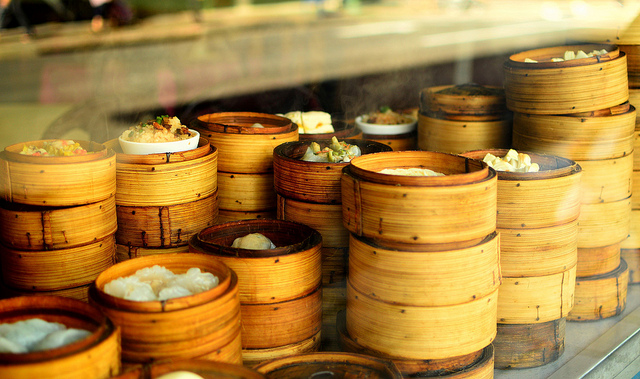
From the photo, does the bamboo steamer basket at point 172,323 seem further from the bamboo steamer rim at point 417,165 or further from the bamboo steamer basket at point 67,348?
the bamboo steamer rim at point 417,165

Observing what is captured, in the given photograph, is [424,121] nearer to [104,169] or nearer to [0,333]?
[104,169]

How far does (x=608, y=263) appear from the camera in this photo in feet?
12.1

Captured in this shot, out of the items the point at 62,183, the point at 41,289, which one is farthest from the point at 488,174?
the point at 41,289

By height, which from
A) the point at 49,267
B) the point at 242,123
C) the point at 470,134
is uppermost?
the point at 242,123

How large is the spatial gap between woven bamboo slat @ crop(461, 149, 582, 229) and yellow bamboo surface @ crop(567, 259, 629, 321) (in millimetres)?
834

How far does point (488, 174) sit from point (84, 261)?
1863mm

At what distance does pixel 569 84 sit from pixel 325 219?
1.57 metres

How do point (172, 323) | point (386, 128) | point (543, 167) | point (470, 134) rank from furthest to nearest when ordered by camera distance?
point (386, 128)
point (470, 134)
point (543, 167)
point (172, 323)

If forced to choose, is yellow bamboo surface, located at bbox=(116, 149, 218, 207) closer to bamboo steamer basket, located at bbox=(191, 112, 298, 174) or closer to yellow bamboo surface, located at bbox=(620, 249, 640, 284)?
bamboo steamer basket, located at bbox=(191, 112, 298, 174)

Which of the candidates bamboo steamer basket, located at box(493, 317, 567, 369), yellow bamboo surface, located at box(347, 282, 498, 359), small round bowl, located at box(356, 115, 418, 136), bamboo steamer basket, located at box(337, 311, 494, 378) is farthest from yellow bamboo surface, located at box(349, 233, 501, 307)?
small round bowl, located at box(356, 115, 418, 136)

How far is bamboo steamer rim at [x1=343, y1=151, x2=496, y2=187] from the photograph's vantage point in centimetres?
231

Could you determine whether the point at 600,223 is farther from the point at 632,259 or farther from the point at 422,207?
the point at 422,207

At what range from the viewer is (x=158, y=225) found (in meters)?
3.02

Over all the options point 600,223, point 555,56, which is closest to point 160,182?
point 600,223
